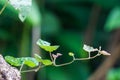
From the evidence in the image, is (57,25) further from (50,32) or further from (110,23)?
(110,23)

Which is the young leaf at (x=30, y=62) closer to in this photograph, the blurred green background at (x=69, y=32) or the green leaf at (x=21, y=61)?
the green leaf at (x=21, y=61)

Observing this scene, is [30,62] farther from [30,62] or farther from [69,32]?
[69,32]

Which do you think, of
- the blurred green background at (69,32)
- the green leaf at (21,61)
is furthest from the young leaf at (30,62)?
the blurred green background at (69,32)

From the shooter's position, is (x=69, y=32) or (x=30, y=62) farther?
(x=69, y=32)

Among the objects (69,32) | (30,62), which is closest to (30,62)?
(30,62)

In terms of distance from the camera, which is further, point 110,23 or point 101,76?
point 101,76

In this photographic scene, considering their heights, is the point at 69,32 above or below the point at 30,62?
below

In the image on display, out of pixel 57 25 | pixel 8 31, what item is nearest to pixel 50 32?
pixel 57 25
